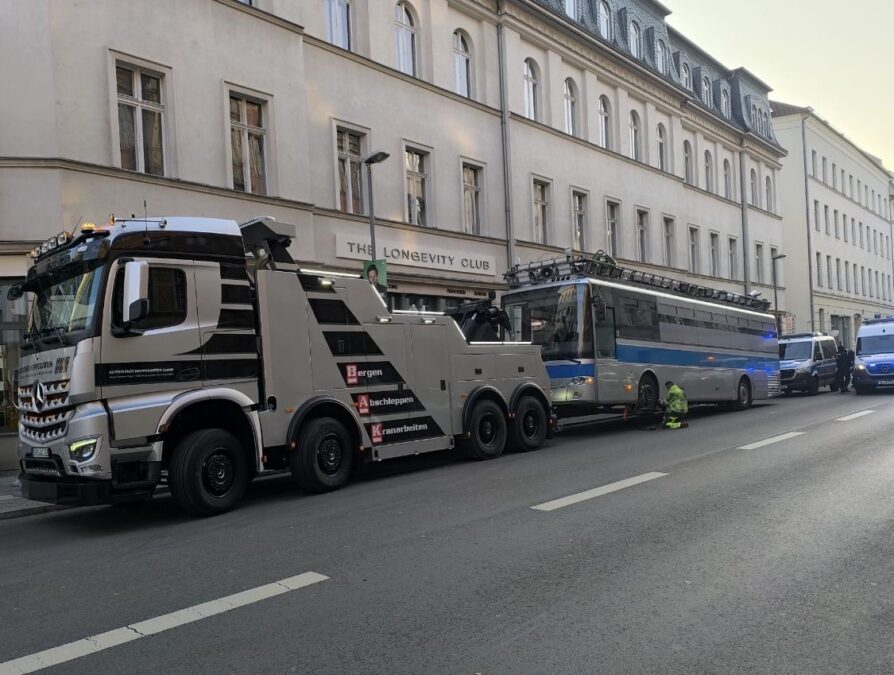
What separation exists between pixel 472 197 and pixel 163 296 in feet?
48.4

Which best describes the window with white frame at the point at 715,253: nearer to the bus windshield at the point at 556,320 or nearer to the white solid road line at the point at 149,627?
the bus windshield at the point at 556,320

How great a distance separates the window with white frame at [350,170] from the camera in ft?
57.7

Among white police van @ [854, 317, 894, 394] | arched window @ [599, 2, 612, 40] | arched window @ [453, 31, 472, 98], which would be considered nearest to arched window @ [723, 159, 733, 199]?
arched window @ [599, 2, 612, 40]

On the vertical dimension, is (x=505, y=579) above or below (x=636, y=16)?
below

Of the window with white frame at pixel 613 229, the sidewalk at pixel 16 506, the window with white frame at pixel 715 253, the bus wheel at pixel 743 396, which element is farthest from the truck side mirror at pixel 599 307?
the window with white frame at pixel 715 253

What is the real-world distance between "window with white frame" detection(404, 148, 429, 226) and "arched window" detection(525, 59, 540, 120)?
556cm

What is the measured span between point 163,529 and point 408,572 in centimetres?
329

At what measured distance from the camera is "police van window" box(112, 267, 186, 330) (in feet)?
24.4

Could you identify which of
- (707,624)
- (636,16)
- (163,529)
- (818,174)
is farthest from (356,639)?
(818,174)

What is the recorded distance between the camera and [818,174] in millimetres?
Answer: 50000

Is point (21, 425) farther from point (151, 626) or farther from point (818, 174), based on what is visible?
point (818, 174)

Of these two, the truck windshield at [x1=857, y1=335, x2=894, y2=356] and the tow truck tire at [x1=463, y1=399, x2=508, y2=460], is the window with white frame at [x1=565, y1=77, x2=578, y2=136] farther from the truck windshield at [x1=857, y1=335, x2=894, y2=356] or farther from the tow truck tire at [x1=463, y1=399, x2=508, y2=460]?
the tow truck tire at [x1=463, y1=399, x2=508, y2=460]

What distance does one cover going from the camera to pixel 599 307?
47.8 ft

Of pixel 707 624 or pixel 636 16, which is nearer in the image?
pixel 707 624
